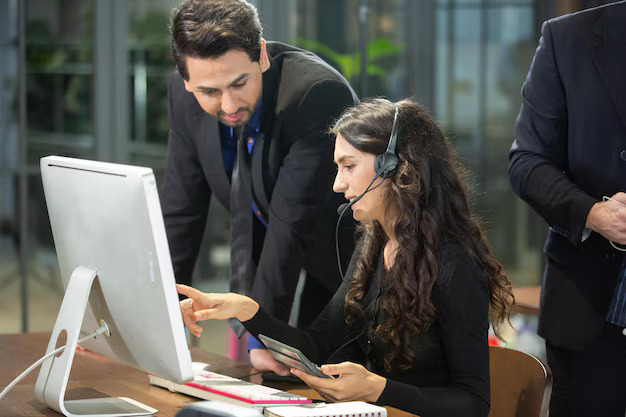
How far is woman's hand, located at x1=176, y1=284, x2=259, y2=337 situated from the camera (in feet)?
5.96

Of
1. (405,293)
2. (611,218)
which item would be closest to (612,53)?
(611,218)

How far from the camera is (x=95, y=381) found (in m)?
1.88

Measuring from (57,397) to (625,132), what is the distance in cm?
135

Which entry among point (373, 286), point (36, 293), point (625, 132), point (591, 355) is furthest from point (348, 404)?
point (36, 293)

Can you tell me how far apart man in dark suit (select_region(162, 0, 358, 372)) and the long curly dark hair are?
0.26 meters

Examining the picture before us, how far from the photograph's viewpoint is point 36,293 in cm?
401

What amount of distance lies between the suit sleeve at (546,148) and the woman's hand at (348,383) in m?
0.66

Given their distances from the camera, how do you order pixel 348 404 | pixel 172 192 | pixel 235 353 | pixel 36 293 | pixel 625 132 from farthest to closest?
pixel 36 293, pixel 235 353, pixel 172 192, pixel 625 132, pixel 348 404

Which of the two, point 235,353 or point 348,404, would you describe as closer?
point 348,404

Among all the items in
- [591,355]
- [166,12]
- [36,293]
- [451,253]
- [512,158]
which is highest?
[166,12]

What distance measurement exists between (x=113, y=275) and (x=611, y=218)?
3.49 ft

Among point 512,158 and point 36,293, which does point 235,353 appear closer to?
point 512,158

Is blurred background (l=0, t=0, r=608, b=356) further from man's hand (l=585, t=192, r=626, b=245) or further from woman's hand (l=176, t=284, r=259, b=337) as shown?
woman's hand (l=176, t=284, r=259, b=337)

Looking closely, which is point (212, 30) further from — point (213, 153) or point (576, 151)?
point (576, 151)
